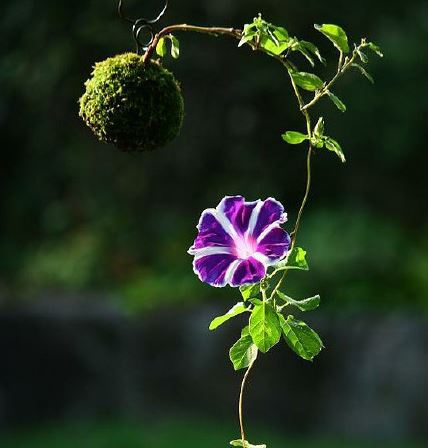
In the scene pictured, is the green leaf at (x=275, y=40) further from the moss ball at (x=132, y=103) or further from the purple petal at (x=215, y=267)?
the purple petal at (x=215, y=267)

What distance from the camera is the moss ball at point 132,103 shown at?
1526mm

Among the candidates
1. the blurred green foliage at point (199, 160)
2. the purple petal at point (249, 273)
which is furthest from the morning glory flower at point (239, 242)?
the blurred green foliage at point (199, 160)

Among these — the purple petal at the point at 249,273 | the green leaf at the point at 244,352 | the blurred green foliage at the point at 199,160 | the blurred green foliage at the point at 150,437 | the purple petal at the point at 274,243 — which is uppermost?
the blurred green foliage at the point at 199,160

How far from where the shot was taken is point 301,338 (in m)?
1.55

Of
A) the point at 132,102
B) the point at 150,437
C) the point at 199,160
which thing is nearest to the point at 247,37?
the point at 132,102

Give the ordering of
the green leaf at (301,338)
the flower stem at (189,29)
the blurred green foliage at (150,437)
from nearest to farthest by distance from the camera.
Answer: the flower stem at (189,29), the green leaf at (301,338), the blurred green foliage at (150,437)

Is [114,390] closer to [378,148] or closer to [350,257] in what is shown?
[350,257]

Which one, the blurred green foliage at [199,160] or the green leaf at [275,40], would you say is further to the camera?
the blurred green foliage at [199,160]

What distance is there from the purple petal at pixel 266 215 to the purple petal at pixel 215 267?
0.05 m

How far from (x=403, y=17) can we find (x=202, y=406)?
10.5ft

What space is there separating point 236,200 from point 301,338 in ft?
0.78

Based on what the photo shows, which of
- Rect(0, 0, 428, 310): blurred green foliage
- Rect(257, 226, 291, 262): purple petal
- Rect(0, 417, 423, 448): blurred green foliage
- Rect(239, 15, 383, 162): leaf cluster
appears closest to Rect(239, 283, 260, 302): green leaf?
Rect(257, 226, 291, 262): purple petal

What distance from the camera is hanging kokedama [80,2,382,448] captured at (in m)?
1.47

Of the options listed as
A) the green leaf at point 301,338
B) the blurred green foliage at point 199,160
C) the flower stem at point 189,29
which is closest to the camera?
the flower stem at point 189,29
